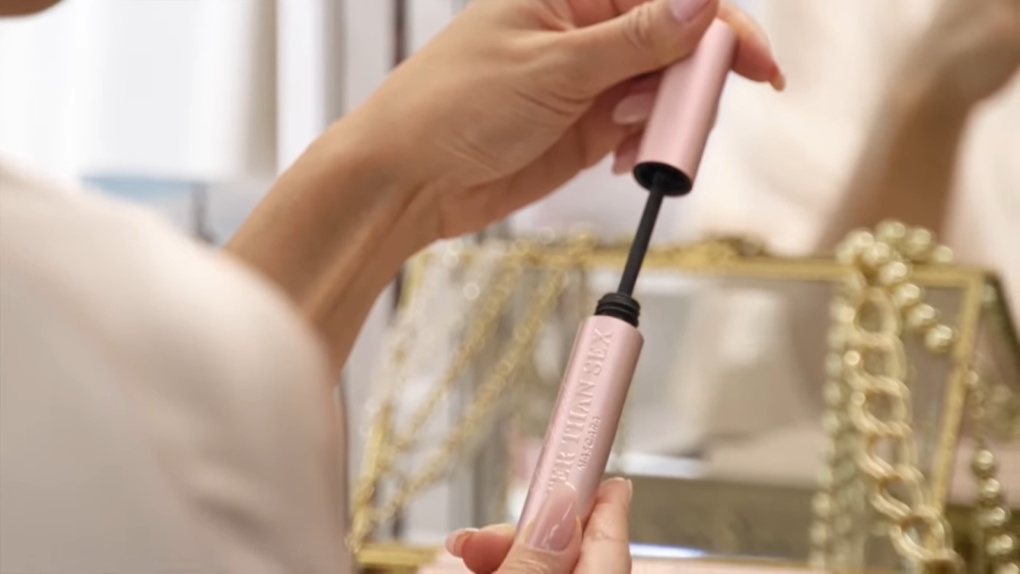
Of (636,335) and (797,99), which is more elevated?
(797,99)

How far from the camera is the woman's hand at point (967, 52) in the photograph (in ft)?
1.83

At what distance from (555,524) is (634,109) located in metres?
0.19

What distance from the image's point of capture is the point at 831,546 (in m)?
0.52

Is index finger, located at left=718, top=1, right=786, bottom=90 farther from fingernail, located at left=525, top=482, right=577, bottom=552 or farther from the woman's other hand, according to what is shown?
fingernail, located at left=525, top=482, right=577, bottom=552

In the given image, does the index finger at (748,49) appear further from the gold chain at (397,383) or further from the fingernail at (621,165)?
the gold chain at (397,383)

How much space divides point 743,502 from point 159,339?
49 centimetres

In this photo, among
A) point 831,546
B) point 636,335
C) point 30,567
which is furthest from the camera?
point 831,546

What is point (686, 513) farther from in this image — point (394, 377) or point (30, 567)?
point (30, 567)

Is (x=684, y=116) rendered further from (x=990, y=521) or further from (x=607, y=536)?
(x=990, y=521)

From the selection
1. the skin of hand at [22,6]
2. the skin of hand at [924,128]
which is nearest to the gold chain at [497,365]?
the skin of hand at [924,128]

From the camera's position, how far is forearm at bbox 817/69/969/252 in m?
0.58

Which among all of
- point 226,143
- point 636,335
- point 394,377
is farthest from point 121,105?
point 636,335

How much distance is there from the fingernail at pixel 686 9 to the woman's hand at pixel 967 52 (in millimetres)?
293

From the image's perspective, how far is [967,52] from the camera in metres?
0.57
